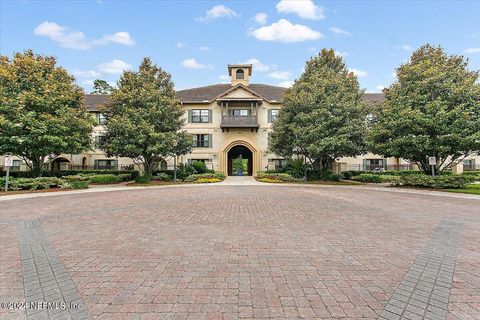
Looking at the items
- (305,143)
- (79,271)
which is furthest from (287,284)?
(305,143)

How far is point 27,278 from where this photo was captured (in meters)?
4.09

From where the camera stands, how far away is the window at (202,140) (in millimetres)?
32781

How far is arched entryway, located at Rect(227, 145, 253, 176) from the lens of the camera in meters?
36.9

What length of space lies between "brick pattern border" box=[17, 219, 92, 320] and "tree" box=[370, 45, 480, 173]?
790 inches

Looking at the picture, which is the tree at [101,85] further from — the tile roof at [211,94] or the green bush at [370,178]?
the green bush at [370,178]

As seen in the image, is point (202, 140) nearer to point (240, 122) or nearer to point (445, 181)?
point (240, 122)

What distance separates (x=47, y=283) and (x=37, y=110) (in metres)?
21.0

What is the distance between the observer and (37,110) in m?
19.7

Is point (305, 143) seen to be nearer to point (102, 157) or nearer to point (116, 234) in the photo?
point (116, 234)

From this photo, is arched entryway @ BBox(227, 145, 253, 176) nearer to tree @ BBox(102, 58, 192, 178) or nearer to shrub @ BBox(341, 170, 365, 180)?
shrub @ BBox(341, 170, 365, 180)

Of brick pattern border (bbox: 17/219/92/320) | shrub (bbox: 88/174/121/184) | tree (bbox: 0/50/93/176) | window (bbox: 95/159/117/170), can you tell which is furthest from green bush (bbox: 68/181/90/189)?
brick pattern border (bbox: 17/219/92/320)

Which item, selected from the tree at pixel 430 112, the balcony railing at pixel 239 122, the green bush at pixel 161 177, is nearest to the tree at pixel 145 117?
the green bush at pixel 161 177

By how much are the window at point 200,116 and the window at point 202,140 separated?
1.93m

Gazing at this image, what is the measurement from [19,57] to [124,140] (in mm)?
9945
